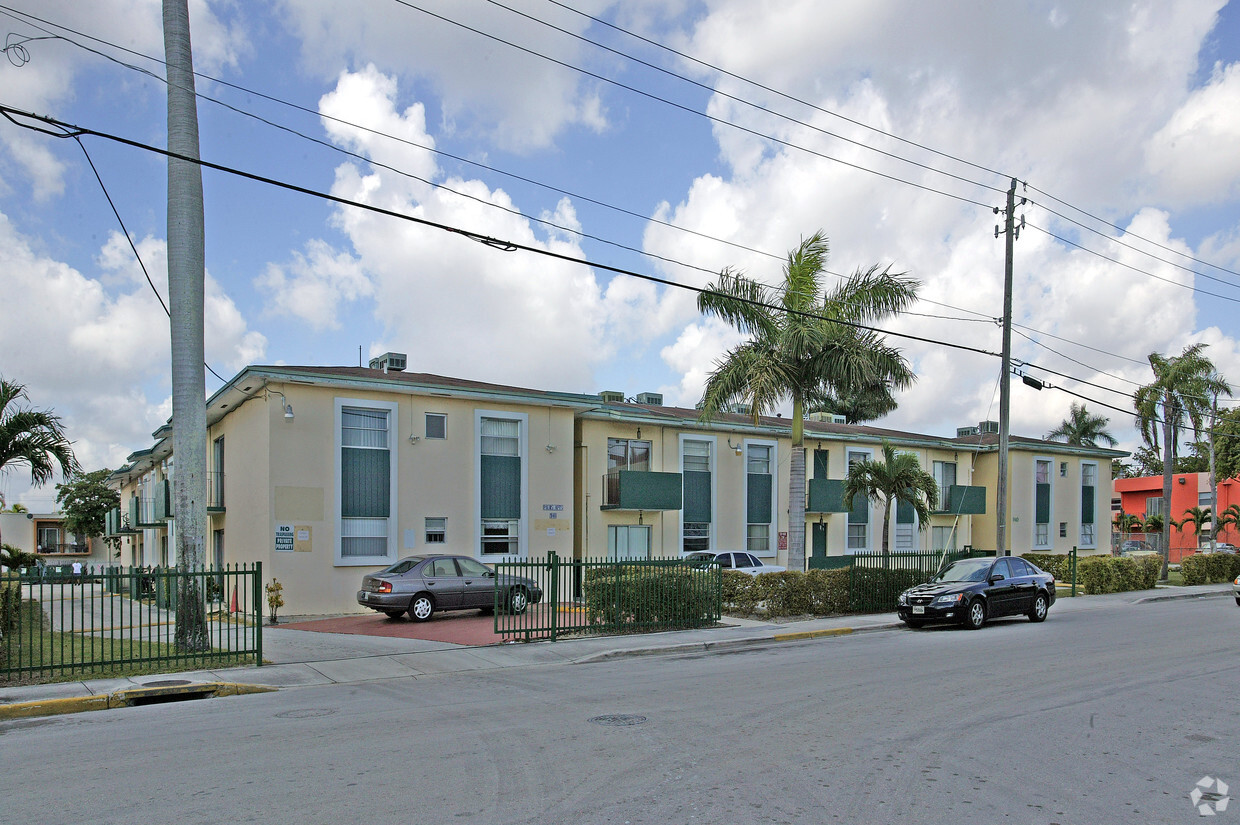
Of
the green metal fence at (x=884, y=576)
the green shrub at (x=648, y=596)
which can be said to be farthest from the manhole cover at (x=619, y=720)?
the green metal fence at (x=884, y=576)

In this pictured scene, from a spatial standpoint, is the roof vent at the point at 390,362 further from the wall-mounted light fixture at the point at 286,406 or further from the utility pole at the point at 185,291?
the utility pole at the point at 185,291

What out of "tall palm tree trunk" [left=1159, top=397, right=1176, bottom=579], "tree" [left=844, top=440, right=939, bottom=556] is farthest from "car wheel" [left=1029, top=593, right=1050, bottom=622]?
"tall palm tree trunk" [left=1159, top=397, right=1176, bottom=579]

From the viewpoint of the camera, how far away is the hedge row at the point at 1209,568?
33.0 metres

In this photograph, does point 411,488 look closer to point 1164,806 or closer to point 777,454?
point 777,454

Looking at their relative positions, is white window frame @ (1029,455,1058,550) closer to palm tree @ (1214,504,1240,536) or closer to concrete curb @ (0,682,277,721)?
palm tree @ (1214,504,1240,536)

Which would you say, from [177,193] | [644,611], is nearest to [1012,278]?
[644,611]

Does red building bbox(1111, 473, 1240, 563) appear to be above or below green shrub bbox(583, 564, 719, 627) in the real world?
below

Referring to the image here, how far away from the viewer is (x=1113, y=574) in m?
29.1

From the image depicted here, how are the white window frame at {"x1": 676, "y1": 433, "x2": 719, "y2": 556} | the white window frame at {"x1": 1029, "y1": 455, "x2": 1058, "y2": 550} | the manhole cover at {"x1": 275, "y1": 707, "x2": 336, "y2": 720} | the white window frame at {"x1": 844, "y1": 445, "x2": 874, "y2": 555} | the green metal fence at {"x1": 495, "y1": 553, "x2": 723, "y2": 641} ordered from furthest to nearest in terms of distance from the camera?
the white window frame at {"x1": 1029, "y1": 455, "x2": 1058, "y2": 550}, the white window frame at {"x1": 844, "y1": 445, "x2": 874, "y2": 555}, the white window frame at {"x1": 676, "y1": 433, "x2": 719, "y2": 556}, the green metal fence at {"x1": 495, "y1": 553, "x2": 723, "y2": 641}, the manhole cover at {"x1": 275, "y1": 707, "x2": 336, "y2": 720}

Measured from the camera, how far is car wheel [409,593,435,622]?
18484mm

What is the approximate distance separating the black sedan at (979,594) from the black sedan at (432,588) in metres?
8.14

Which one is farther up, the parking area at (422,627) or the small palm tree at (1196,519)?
the parking area at (422,627)

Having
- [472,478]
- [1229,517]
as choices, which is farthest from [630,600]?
[1229,517]

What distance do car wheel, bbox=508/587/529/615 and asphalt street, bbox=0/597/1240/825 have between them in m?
3.61
